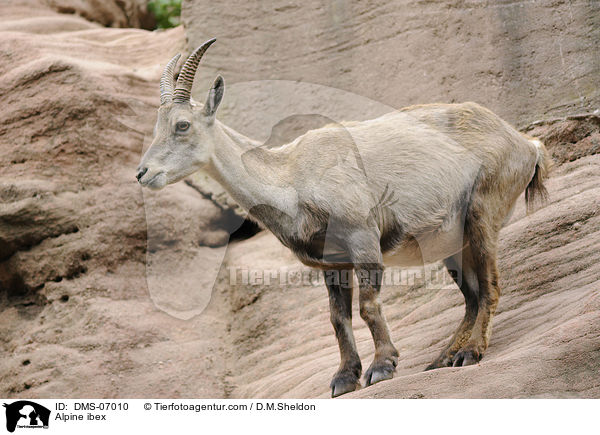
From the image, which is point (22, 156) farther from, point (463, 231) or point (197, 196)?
point (463, 231)

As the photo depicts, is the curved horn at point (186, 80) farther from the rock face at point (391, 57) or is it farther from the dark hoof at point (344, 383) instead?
the rock face at point (391, 57)

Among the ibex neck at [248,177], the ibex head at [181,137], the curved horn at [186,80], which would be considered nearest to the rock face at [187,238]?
the ibex neck at [248,177]

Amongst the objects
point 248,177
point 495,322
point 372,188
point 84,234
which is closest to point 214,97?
point 248,177

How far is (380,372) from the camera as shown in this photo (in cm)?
661

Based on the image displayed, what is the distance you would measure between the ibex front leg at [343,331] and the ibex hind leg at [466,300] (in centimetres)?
68

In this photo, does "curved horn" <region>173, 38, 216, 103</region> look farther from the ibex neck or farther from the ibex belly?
the ibex belly

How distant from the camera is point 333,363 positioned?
26.8 feet

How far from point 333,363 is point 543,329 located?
2331 mm

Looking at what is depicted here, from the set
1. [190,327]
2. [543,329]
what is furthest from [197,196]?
[543,329]

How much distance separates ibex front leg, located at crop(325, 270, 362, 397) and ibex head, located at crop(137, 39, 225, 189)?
1580 mm

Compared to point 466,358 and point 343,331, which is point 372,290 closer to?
point 343,331

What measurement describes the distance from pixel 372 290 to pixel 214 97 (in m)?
2.13
